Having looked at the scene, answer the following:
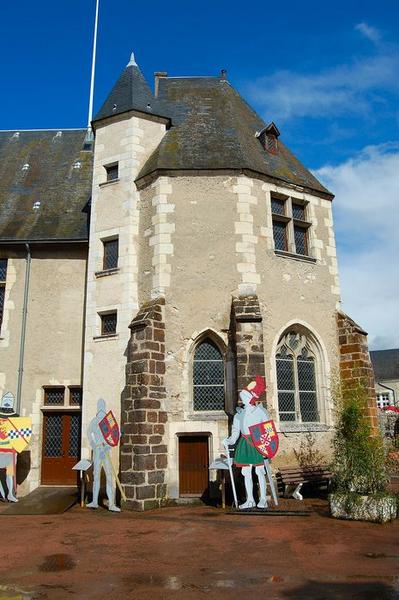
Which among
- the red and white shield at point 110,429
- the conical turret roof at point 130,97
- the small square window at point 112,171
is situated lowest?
the red and white shield at point 110,429

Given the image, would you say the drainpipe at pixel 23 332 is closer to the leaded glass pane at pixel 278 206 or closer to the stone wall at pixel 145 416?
the stone wall at pixel 145 416

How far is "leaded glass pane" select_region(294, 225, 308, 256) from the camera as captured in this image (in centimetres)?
1288

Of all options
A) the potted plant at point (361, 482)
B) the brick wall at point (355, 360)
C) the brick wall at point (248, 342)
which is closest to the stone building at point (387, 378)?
the brick wall at point (355, 360)

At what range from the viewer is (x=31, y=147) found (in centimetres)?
1730

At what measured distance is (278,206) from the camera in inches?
506

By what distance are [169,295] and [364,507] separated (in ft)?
18.5

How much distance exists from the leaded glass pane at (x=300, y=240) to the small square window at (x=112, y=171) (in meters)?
4.86

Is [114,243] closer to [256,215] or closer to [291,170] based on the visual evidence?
[256,215]

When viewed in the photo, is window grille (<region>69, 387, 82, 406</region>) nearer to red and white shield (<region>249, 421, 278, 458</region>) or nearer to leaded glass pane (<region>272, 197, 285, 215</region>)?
red and white shield (<region>249, 421, 278, 458</region>)

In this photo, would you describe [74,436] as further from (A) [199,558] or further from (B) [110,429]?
(A) [199,558]

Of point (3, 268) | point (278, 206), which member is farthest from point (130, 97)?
point (3, 268)

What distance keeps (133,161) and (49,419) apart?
22.4 feet

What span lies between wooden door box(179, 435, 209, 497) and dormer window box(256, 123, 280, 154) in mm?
8053

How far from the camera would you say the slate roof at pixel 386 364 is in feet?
141
